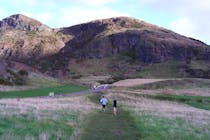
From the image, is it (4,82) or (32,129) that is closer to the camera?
(32,129)

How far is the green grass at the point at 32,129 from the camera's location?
18084 millimetres

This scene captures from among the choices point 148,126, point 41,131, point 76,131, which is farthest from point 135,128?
point 41,131

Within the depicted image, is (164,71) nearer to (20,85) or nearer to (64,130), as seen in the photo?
(20,85)

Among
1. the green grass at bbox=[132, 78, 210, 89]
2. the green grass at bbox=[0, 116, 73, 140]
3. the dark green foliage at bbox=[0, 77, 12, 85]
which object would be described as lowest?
the green grass at bbox=[132, 78, 210, 89]

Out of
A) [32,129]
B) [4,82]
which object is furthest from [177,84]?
[32,129]

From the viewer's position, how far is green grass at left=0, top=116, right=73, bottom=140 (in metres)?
18.1

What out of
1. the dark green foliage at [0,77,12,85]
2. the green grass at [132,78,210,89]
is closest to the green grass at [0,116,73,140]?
the dark green foliage at [0,77,12,85]

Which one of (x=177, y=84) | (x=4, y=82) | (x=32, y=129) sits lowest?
(x=177, y=84)

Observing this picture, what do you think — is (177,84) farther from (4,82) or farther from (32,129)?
(32,129)

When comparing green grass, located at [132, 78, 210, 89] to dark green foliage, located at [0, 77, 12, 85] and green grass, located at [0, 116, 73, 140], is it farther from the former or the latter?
green grass, located at [0, 116, 73, 140]

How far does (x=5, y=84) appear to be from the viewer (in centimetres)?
A: 9400

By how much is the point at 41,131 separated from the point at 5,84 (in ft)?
251

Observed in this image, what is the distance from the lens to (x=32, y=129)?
2027 centimetres

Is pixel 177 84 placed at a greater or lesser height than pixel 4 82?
lesser
